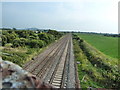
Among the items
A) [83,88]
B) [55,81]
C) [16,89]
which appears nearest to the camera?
[16,89]

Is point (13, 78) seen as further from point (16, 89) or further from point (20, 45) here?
point (20, 45)

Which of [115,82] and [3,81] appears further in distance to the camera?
[115,82]

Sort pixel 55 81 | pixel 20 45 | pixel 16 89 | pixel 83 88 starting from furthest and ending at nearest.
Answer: pixel 20 45, pixel 55 81, pixel 83 88, pixel 16 89

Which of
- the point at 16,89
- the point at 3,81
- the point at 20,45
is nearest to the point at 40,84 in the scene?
the point at 16,89

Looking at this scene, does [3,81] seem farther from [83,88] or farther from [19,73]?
[83,88]

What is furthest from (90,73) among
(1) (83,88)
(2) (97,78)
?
(1) (83,88)

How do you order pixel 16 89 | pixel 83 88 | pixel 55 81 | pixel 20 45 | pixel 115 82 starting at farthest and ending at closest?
pixel 20 45 → pixel 115 82 → pixel 55 81 → pixel 83 88 → pixel 16 89

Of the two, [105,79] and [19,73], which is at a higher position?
[19,73]

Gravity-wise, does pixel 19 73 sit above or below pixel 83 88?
above

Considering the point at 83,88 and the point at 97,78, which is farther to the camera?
the point at 97,78
